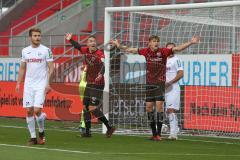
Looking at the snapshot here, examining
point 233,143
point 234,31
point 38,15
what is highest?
point 38,15

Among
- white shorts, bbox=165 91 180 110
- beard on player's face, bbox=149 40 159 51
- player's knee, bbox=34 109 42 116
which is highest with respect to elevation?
beard on player's face, bbox=149 40 159 51

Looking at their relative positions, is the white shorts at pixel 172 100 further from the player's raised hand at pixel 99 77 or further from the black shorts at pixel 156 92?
the player's raised hand at pixel 99 77

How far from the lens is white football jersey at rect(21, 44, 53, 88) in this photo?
45.1ft

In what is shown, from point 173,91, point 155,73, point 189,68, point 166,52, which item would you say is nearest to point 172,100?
point 173,91

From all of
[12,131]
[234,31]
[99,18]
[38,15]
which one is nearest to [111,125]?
[12,131]

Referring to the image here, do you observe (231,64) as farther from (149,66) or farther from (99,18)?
(99,18)

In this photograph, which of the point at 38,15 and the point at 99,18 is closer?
the point at 99,18

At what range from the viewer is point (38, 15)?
1337 inches

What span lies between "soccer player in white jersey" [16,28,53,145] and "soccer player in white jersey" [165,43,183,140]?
323 cm

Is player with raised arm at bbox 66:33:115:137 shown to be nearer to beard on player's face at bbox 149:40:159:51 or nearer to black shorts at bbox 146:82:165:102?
black shorts at bbox 146:82:165:102

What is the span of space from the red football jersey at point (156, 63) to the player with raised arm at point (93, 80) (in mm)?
1186

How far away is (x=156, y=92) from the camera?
15.5m

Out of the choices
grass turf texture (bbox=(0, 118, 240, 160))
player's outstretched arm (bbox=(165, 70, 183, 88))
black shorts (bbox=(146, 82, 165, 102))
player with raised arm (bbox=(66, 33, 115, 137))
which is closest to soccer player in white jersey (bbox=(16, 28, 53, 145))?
grass turf texture (bbox=(0, 118, 240, 160))

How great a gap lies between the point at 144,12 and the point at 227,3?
2.48 metres
